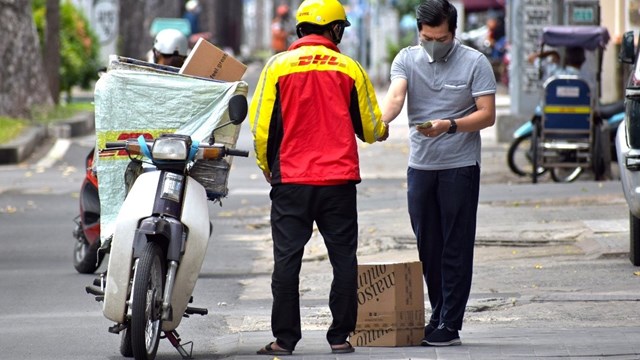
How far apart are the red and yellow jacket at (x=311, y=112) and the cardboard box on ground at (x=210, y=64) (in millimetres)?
1358

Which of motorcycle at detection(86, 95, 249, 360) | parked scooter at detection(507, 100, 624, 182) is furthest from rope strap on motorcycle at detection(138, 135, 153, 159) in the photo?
parked scooter at detection(507, 100, 624, 182)

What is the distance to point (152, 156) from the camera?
303 inches

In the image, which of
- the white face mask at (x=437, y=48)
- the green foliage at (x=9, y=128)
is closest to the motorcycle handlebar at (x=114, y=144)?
the white face mask at (x=437, y=48)

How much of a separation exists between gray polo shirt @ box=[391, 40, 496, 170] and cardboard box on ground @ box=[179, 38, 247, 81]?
4.29ft

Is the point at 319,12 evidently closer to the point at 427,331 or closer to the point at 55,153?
the point at 427,331

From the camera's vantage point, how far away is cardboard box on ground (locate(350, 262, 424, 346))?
7.76m

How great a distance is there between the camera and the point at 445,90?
25.4 feet

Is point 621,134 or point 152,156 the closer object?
point 152,156

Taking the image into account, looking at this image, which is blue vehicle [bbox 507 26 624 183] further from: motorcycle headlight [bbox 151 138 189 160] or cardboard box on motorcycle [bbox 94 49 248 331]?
motorcycle headlight [bbox 151 138 189 160]

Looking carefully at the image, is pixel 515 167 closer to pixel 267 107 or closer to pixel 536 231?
pixel 536 231

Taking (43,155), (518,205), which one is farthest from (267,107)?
(43,155)

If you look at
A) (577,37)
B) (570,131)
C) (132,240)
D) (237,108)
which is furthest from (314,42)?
(577,37)

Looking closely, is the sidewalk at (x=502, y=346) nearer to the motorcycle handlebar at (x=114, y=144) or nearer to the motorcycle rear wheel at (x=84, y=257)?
the motorcycle handlebar at (x=114, y=144)

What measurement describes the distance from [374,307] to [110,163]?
63.6 inches
